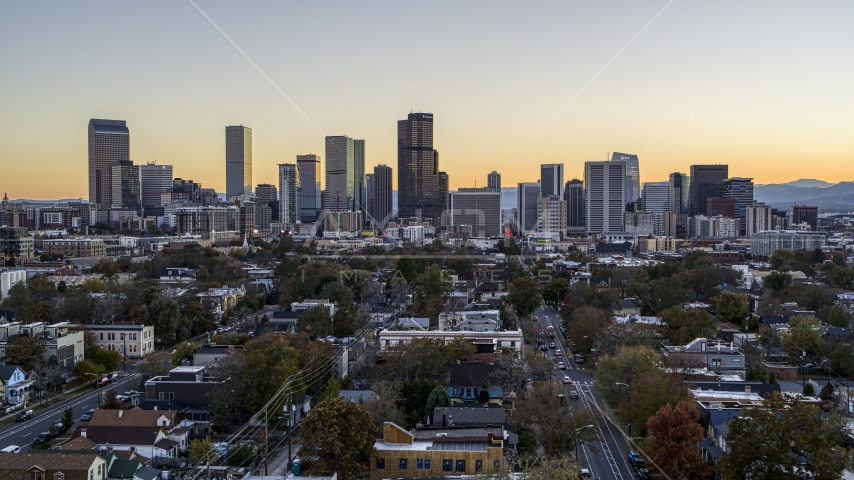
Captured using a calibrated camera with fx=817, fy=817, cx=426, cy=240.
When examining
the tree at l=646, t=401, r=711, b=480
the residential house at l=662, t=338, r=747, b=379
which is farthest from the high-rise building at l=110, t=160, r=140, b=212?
the tree at l=646, t=401, r=711, b=480

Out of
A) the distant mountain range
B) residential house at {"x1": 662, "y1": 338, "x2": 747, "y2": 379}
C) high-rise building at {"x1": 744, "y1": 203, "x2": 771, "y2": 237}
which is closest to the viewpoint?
residential house at {"x1": 662, "y1": 338, "x2": 747, "y2": 379}

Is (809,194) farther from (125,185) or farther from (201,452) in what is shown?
(201,452)

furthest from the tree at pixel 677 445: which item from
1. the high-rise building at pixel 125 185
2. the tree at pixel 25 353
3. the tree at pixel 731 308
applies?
the high-rise building at pixel 125 185

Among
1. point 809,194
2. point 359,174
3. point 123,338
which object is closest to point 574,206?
point 359,174

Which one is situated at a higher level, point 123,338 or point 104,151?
point 104,151

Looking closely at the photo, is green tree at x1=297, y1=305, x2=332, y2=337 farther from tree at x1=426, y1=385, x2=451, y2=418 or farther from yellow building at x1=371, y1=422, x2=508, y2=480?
yellow building at x1=371, y1=422, x2=508, y2=480

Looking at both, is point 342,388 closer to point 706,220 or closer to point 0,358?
point 0,358
